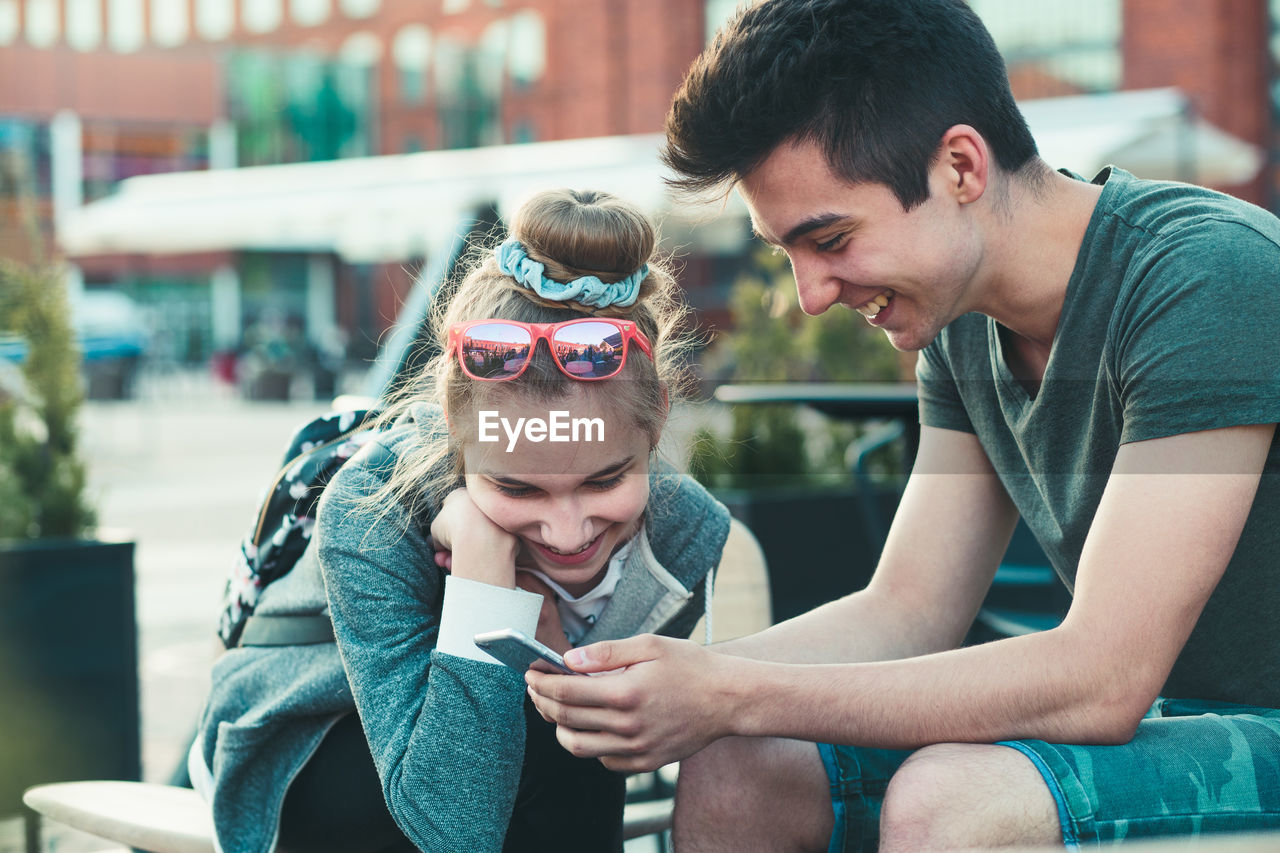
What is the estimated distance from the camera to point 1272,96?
15.4 meters

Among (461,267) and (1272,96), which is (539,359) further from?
(1272,96)

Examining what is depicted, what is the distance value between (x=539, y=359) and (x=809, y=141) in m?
0.48

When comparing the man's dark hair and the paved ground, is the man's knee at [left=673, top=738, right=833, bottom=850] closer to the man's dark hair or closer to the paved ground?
the paved ground

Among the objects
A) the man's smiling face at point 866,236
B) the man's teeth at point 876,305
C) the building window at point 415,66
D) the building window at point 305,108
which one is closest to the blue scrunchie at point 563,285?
the man's smiling face at point 866,236

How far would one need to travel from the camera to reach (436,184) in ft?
46.4

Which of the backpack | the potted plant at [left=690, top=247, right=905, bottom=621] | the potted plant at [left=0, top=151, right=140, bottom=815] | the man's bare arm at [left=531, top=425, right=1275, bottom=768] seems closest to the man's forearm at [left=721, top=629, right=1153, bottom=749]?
the man's bare arm at [left=531, top=425, right=1275, bottom=768]

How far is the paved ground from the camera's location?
12.8ft

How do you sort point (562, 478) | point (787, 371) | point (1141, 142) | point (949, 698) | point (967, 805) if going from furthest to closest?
point (1141, 142), point (787, 371), point (562, 478), point (949, 698), point (967, 805)

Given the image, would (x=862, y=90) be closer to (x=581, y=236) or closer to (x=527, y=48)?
(x=581, y=236)

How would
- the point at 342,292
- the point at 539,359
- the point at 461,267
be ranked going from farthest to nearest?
1. the point at 342,292
2. the point at 461,267
3. the point at 539,359

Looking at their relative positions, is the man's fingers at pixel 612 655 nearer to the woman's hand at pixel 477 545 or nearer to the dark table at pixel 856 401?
the woman's hand at pixel 477 545

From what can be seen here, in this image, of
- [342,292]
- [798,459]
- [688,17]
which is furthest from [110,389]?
[342,292]

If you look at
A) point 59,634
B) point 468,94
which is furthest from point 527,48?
point 59,634

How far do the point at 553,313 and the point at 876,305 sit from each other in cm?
48
